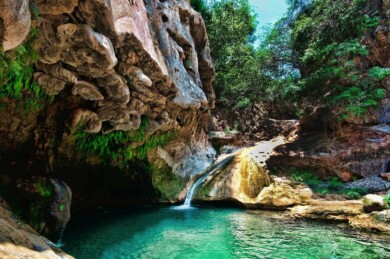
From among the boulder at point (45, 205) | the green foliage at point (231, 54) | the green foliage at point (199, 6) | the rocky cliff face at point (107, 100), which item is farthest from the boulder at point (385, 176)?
the green foliage at point (199, 6)

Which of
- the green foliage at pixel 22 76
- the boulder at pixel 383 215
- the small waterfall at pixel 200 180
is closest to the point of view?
the green foliage at pixel 22 76

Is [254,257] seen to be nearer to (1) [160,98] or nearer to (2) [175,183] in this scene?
(1) [160,98]

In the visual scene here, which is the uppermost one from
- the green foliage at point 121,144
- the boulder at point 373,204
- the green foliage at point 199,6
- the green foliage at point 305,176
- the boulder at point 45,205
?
the green foliage at point 199,6

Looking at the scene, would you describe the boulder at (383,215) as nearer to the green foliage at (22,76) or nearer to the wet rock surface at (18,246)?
the wet rock surface at (18,246)

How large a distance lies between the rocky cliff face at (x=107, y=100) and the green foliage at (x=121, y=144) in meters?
0.05

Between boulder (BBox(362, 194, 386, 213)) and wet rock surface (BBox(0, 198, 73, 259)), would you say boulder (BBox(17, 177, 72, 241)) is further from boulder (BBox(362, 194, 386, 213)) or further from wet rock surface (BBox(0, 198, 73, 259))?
boulder (BBox(362, 194, 386, 213))

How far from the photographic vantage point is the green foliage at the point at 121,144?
9.89 m

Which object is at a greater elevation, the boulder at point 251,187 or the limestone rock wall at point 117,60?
the limestone rock wall at point 117,60

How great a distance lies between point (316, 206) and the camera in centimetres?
1031

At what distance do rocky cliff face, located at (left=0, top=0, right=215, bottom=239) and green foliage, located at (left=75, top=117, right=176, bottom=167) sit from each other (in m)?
0.05

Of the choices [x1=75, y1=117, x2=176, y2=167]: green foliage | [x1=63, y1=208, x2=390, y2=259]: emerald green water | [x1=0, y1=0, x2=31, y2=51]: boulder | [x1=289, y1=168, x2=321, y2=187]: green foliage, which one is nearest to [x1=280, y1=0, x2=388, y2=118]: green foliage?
[x1=289, y1=168, x2=321, y2=187]: green foliage

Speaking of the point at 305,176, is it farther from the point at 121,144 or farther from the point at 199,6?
the point at 199,6

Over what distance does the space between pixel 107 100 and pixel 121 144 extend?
3536 mm

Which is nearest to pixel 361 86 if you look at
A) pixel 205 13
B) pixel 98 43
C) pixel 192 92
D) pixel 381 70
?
pixel 381 70
